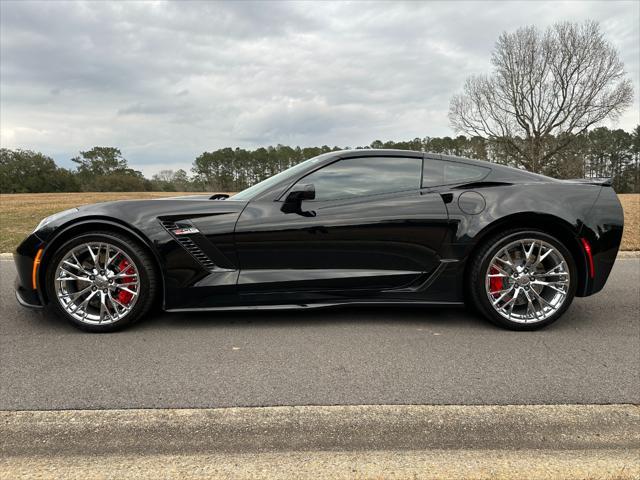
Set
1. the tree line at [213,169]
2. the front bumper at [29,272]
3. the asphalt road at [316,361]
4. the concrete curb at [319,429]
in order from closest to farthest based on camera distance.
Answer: the concrete curb at [319,429], the asphalt road at [316,361], the front bumper at [29,272], the tree line at [213,169]

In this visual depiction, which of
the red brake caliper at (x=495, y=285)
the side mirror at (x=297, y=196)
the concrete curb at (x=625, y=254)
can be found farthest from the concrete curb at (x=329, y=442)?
the concrete curb at (x=625, y=254)

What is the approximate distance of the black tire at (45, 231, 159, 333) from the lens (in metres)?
3.13

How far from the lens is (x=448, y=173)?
11.1ft

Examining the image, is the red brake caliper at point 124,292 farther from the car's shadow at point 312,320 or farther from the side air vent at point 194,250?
the side air vent at point 194,250

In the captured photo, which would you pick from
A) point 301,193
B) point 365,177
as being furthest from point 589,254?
point 301,193

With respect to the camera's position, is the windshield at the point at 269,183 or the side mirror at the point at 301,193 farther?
the windshield at the point at 269,183

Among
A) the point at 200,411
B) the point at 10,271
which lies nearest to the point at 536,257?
the point at 200,411

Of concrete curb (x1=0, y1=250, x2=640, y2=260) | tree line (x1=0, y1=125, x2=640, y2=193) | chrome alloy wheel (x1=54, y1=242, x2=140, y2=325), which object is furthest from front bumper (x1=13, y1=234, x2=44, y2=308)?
tree line (x1=0, y1=125, x2=640, y2=193)

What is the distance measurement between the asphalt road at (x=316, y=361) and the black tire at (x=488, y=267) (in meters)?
0.09

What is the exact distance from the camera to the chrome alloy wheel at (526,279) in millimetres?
3299

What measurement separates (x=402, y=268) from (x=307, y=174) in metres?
1.01

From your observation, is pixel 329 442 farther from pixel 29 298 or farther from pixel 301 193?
pixel 29 298

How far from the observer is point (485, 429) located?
1998 mm

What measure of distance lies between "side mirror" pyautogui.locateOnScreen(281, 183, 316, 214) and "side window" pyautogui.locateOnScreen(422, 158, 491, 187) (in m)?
0.89
